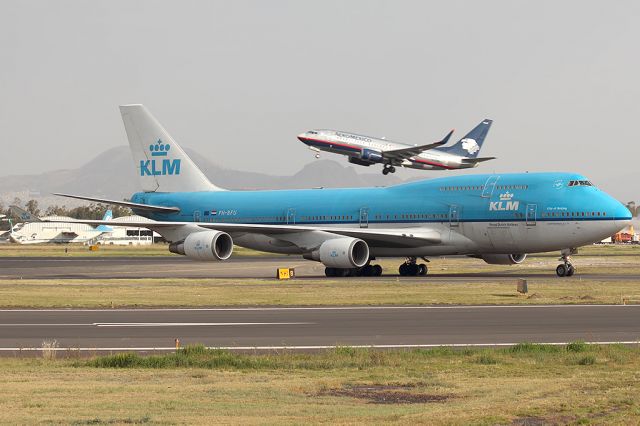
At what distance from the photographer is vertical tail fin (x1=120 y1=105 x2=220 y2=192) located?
60.1 metres

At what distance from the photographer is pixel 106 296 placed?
35.7 metres

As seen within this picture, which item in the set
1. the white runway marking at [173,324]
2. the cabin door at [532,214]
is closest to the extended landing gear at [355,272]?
the cabin door at [532,214]

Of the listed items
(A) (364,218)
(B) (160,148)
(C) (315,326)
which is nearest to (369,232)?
(A) (364,218)

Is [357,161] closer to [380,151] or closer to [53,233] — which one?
[380,151]

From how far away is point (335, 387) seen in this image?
1462cm

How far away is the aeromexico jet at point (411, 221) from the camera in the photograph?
46.3 m

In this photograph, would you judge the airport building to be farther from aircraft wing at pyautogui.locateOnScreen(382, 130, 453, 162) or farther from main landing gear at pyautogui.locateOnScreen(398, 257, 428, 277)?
main landing gear at pyautogui.locateOnScreen(398, 257, 428, 277)

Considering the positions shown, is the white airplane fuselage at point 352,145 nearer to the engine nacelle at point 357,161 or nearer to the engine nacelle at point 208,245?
the engine nacelle at point 357,161

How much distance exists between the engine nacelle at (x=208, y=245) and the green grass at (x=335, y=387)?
30280mm

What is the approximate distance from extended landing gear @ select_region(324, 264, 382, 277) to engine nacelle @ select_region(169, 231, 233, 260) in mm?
4880

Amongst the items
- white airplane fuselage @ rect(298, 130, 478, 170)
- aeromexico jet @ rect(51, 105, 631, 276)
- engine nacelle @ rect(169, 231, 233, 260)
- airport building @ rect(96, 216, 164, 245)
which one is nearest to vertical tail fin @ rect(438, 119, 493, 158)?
white airplane fuselage @ rect(298, 130, 478, 170)

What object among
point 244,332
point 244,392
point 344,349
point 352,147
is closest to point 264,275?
A: point 244,332

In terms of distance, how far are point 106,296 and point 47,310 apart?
5.65 meters

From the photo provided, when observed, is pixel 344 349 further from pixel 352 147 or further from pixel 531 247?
pixel 352 147
